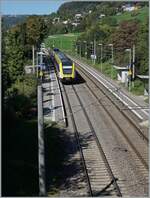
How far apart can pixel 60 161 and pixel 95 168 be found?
1765 millimetres

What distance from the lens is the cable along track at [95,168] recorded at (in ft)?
61.9

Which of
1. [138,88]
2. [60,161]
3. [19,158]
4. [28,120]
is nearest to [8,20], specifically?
[138,88]

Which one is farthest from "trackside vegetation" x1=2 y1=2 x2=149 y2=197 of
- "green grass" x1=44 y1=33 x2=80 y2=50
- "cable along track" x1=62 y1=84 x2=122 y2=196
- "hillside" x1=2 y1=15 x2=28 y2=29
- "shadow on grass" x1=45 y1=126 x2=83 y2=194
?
"green grass" x1=44 y1=33 x2=80 y2=50

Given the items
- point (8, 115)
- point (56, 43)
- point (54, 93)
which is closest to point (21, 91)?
point (54, 93)

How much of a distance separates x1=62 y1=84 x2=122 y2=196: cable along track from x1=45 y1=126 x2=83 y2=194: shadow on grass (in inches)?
15.2

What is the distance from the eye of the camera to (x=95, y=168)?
861 inches

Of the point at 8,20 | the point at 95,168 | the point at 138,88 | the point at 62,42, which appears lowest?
the point at 95,168

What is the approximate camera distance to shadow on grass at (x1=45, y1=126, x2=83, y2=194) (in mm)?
19984

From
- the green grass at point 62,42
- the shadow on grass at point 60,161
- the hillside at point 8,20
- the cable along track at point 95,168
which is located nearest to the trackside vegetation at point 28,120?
the shadow on grass at point 60,161

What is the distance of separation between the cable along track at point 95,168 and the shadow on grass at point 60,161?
39cm

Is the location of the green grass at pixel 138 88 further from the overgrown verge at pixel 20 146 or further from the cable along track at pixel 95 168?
the cable along track at pixel 95 168

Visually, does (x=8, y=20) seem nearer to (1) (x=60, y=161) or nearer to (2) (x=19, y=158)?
(1) (x=60, y=161)

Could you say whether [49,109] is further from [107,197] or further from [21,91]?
[107,197]

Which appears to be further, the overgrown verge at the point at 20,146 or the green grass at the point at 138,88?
the green grass at the point at 138,88
